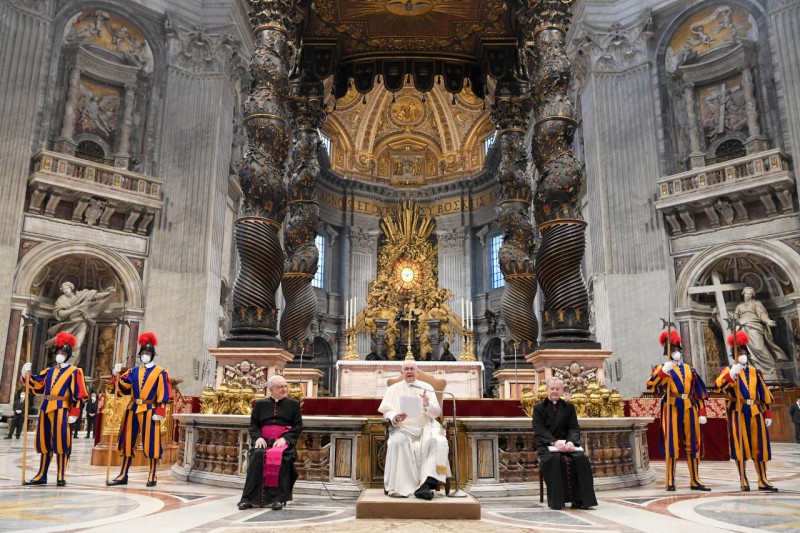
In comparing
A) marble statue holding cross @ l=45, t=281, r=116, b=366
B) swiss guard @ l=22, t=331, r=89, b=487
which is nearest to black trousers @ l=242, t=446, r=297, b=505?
swiss guard @ l=22, t=331, r=89, b=487

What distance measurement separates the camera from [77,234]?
576 inches

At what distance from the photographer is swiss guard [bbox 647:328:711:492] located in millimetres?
5641

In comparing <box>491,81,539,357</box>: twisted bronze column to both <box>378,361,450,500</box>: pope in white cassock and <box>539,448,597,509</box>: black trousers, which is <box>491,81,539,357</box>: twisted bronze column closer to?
<box>539,448,597,509</box>: black trousers

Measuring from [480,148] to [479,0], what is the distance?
20059 millimetres

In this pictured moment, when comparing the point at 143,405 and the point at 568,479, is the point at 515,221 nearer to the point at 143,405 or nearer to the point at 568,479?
the point at 568,479

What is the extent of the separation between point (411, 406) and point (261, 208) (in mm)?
2808

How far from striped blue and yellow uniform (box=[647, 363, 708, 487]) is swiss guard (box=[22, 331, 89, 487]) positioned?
5372 mm

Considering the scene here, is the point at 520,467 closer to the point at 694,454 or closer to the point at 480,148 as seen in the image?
the point at 694,454

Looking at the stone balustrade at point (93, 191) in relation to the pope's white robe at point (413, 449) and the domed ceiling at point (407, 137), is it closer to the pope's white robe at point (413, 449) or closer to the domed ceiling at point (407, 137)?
the pope's white robe at point (413, 449)

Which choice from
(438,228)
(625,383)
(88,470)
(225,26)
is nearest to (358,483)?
(88,470)

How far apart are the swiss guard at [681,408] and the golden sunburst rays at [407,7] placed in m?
5.23

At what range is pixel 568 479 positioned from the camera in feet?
14.9

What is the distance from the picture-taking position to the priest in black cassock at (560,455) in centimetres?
448

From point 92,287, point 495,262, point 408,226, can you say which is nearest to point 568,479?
point 92,287
